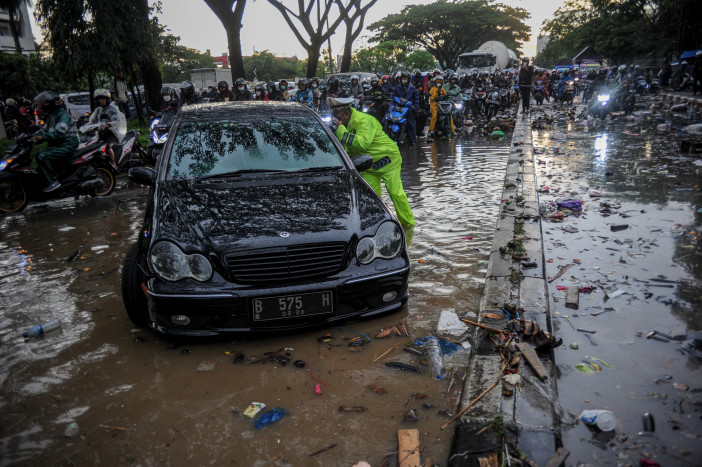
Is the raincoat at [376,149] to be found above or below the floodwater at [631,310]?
above

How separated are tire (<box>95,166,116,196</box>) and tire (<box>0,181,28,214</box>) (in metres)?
1.23

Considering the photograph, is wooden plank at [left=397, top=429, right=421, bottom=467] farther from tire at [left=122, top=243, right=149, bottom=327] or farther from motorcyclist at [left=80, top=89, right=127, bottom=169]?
motorcyclist at [left=80, top=89, right=127, bottom=169]

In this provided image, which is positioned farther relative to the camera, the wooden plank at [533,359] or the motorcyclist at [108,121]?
the motorcyclist at [108,121]

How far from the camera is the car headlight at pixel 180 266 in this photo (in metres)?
3.46

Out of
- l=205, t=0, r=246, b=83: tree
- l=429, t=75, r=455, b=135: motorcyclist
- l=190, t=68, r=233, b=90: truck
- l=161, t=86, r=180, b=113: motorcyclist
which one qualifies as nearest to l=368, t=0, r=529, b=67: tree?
l=190, t=68, r=233, b=90: truck

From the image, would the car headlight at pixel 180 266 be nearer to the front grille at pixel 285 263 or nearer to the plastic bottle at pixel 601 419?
the front grille at pixel 285 263

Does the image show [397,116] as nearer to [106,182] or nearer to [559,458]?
[106,182]

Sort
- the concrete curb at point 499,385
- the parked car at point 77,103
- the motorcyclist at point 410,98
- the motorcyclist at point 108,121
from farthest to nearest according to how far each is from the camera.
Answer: the parked car at point 77,103 → the motorcyclist at point 410,98 → the motorcyclist at point 108,121 → the concrete curb at point 499,385

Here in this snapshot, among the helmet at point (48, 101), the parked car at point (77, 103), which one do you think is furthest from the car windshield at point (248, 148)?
the parked car at point (77, 103)

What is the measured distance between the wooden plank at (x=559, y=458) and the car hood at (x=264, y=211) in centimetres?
183

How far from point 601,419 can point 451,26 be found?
58771 mm

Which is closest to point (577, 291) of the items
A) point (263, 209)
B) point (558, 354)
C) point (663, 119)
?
point (558, 354)

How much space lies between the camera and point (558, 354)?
140 inches

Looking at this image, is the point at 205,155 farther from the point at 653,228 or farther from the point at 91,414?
the point at 653,228
